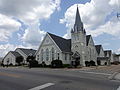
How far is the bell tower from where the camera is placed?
47.3 m

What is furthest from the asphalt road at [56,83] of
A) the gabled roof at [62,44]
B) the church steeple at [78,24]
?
the church steeple at [78,24]

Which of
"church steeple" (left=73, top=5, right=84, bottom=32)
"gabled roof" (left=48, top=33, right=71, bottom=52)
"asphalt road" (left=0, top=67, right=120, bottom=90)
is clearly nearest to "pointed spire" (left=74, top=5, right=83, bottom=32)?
"church steeple" (left=73, top=5, right=84, bottom=32)

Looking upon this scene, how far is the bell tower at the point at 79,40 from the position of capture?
155 ft

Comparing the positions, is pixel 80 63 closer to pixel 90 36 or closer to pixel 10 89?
pixel 90 36

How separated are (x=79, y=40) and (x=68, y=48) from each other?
3.79 metres

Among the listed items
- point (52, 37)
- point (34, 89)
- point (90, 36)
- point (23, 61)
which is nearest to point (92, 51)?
point (90, 36)

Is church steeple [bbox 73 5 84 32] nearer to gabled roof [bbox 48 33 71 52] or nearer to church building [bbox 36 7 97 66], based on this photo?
church building [bbox 36 7 97 66]

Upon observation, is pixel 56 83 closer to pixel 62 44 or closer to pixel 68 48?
pixel 62 44

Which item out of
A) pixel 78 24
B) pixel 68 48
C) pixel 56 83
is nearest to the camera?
pixel 56 83

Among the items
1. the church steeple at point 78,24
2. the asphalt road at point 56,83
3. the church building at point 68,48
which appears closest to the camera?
the asphalt road at point 56,83

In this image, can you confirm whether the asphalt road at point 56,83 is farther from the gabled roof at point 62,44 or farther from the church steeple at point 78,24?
the church steeple at point 78,24

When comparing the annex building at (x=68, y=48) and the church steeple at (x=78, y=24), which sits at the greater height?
the church steeple at (x=78, y=24)

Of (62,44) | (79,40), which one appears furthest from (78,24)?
(62,44)

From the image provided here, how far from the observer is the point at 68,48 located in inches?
1911
